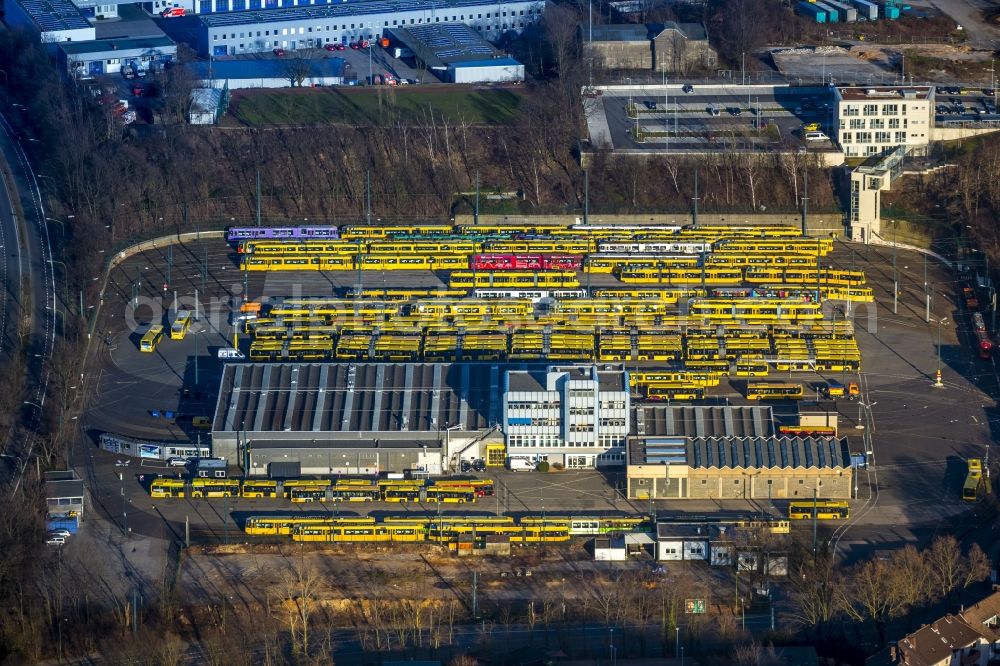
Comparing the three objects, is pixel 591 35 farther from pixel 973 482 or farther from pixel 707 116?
pixel 973 482

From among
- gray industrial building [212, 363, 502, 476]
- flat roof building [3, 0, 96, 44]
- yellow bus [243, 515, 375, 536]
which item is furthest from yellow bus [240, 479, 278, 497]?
flat roof building [3, 0, 96, 44]

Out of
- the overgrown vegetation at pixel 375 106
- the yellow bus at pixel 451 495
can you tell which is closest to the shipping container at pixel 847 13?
the overgrown vegetation at pixel 375 106

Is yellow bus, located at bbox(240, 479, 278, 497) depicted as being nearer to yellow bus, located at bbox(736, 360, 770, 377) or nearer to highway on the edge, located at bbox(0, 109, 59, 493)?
highway on the edge, located at bbox(0, 109, 59, 493)

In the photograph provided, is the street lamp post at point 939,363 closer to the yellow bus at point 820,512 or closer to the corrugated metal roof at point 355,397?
the yellow bus at point 820,512

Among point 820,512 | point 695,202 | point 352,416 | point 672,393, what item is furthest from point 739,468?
point 695,202

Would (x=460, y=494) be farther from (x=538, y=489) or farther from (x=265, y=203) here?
(x=265, y=203)
